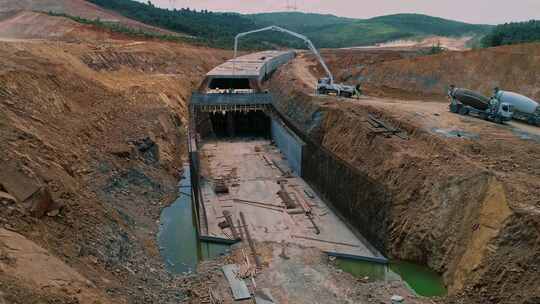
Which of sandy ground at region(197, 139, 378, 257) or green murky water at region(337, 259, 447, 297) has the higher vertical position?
sandy ground at region(197, 139, 378, 257)

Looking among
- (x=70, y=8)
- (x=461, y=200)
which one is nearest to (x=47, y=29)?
(x=70, y=8)

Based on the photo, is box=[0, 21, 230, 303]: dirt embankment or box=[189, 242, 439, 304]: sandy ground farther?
box=[189, 242, 439, 304]: sandy ground

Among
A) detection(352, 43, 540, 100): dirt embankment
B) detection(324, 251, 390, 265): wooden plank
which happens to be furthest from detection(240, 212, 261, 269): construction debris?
detection(352, 43, 540, 100): dirt embankment

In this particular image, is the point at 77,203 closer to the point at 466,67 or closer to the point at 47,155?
the point at 47,155

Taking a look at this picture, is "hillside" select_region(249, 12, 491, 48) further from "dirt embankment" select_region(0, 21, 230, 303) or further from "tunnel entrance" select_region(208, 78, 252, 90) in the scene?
"dirt embankment" select_region(0, 21, 230, 303)

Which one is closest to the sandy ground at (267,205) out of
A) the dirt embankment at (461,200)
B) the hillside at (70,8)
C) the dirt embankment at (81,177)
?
→ the dirt embankment at (461,200)

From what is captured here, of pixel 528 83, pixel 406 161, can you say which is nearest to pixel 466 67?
pixel 528 83

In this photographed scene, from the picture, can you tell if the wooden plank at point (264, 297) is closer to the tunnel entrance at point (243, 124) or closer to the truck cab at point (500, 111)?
the truck cab at point (500, 111)
